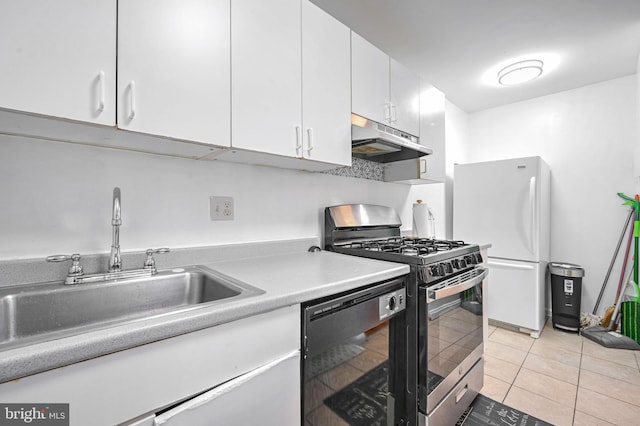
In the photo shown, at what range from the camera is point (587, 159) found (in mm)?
3115

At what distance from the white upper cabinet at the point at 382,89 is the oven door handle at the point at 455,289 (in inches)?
43.1

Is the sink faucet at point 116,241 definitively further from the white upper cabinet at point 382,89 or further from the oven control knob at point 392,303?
the white upper cabinet at point 382,89

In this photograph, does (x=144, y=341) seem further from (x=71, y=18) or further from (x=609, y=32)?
(x=609, y=32)

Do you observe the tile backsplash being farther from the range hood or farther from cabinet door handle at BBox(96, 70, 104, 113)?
cabinet door handle at BBox(96, 70, 104, 113)

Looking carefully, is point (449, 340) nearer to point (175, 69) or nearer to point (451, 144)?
point (175, 69)

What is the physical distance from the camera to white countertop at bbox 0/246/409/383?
1.81 ft

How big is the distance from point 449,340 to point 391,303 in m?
0.55

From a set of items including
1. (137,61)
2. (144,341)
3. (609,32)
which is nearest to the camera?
(144,341)

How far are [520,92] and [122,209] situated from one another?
402 centimetres

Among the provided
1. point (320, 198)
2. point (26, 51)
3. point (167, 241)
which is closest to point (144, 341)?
point (167, 241)

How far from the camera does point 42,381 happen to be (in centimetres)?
55

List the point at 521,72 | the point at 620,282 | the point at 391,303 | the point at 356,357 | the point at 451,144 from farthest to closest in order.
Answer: the point at 451,144 < the point at 620,282 < the point at 521,72 < the point at 391,303 < the point at 356,357

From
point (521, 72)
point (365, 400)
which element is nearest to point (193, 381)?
point (365, 400)

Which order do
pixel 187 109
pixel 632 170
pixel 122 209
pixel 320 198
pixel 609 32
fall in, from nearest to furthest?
pixel 187 109, pixel 122 209, pixel 320 198, pixel 609 32, pixel 632 170
